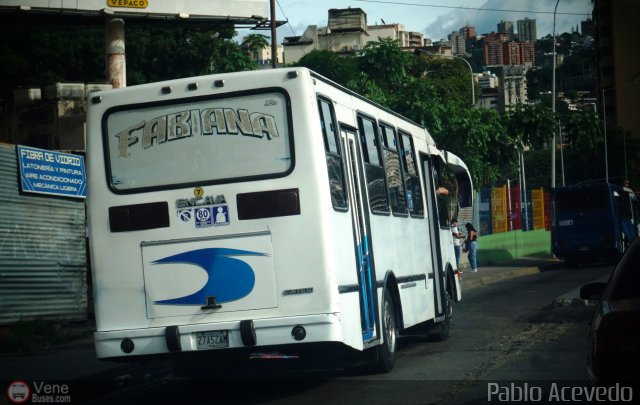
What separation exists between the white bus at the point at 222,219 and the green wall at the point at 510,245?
1222 inches

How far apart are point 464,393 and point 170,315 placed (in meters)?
2.83

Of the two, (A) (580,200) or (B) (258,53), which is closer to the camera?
(A) (580,200)

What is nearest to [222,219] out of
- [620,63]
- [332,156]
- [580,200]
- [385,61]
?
[332,156]

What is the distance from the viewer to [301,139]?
952cm

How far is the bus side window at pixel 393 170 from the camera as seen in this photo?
12.5 meters

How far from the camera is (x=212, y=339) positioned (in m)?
9.48

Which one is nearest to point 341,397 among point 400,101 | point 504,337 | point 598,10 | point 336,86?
point 336,86

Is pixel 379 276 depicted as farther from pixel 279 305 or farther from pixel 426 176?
pixel 426 176

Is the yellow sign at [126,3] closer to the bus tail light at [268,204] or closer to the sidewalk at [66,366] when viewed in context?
the sidewalk at [66,366]

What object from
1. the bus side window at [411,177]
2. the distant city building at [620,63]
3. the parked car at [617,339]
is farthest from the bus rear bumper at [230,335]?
the distant city building at [620,63]

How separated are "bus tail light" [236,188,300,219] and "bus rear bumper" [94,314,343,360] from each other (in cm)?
98

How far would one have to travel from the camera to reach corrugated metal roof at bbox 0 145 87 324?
1631cm

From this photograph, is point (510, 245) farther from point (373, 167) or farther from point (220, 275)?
point (220, 275)

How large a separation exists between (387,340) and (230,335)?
2.60m
